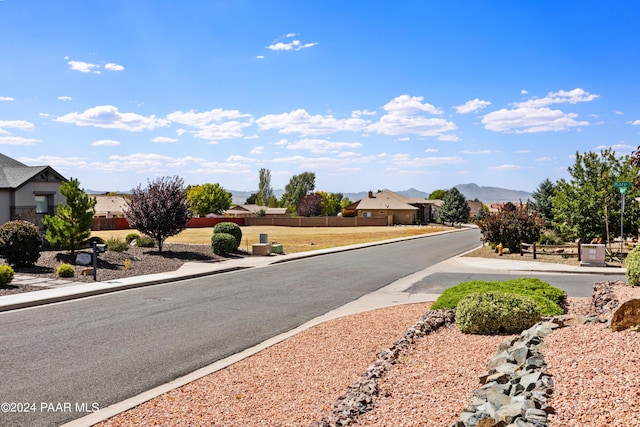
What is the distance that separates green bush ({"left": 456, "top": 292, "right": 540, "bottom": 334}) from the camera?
9.33 meters

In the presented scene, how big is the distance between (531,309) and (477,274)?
45.3ft

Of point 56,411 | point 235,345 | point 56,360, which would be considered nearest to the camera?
point 56,411

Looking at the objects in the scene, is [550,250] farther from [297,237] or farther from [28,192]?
[28,192]

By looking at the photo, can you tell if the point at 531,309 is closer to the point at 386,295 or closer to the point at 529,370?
the point at 529,370

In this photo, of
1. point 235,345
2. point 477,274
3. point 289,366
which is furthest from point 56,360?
point 477,274

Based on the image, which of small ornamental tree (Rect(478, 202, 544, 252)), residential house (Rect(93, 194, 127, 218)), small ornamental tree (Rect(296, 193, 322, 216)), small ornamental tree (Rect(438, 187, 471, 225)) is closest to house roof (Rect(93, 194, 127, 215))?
residential house (Rect(93, 194, 127, 218))

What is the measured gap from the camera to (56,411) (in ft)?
23.5

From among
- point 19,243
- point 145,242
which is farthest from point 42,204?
point 19,243

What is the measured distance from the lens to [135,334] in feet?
37.5

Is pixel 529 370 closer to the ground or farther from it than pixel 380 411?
farther from it

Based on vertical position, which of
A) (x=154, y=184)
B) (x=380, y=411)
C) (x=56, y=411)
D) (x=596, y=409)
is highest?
(x=154, y=184)

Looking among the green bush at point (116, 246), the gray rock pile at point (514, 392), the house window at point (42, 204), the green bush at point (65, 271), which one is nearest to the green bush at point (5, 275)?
the green bush at point (65, 271)

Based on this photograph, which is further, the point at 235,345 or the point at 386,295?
the point at 386,295

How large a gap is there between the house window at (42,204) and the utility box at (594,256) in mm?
31264
